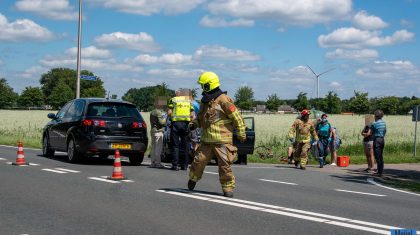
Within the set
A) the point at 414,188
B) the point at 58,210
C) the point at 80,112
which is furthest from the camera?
the point at 80,112

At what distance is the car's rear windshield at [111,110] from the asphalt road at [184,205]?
2.13 m

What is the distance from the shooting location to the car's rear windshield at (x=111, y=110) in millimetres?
14266

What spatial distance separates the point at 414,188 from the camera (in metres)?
12.2

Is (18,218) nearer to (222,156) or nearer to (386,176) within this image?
(222,156)

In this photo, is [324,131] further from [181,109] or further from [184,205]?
[184,205]

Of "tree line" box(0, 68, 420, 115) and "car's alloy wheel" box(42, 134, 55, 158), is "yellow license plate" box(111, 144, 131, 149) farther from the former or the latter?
"tree line" box(0, 68, 420, 115)

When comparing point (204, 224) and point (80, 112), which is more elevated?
point (80, 112)

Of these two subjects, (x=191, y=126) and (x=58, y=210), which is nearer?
(x=58, y=210)

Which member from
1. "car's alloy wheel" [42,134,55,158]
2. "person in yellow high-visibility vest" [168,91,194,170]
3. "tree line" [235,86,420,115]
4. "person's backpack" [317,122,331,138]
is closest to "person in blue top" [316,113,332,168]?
"person's backpack" [317,122,331,138]

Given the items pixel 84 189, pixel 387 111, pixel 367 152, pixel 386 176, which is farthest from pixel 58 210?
pixel 387 111

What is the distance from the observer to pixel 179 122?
1308 cm

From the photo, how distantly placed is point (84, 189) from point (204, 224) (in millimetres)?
3400

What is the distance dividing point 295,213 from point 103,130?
7401 millimetres

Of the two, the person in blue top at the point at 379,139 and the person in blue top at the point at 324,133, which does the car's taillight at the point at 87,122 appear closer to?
the person in blue top at the point at 379,139
